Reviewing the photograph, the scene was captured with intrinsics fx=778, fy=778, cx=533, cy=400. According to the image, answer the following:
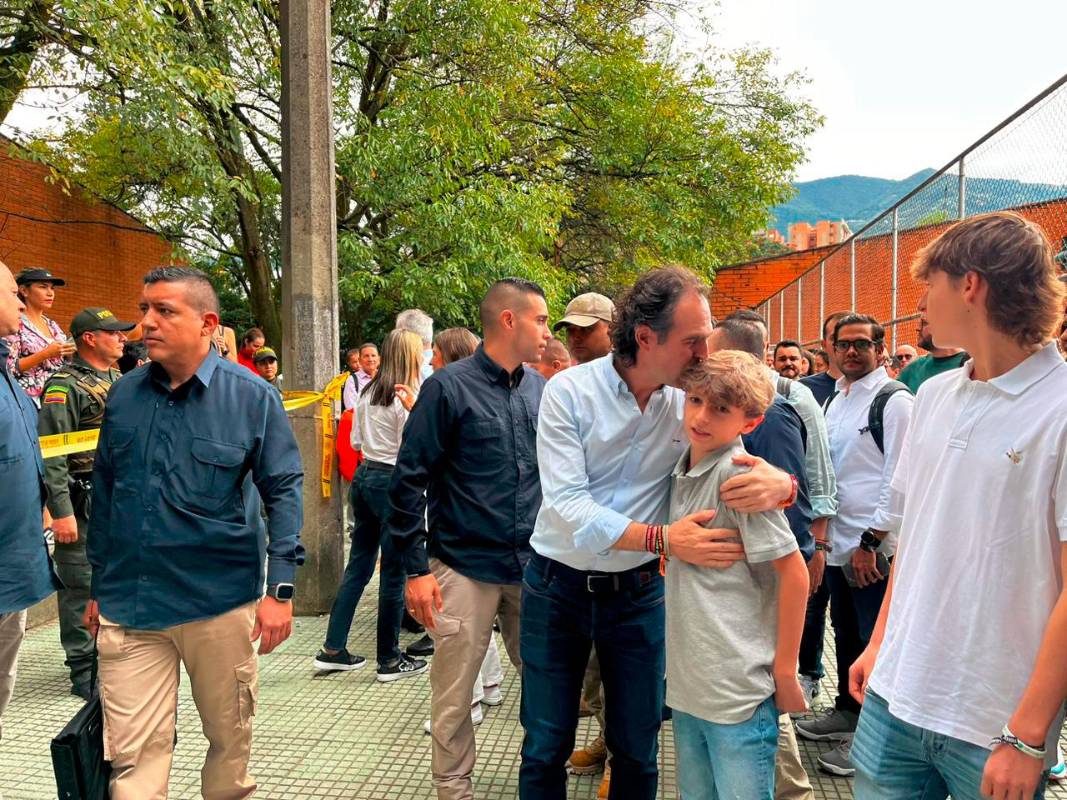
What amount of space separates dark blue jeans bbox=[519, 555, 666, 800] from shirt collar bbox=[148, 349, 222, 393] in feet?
4.50

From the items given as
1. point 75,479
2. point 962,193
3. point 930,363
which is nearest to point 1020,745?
point 930,363

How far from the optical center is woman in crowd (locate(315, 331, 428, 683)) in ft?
15.1

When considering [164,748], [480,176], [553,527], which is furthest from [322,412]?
[480,176]

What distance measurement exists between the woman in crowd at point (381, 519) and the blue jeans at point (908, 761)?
3150 millimetres

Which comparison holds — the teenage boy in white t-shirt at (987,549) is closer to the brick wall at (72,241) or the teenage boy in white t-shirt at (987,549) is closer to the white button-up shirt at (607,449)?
the white button-up shirt at (607,449)

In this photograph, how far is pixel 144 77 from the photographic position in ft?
25.1

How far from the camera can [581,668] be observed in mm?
2578

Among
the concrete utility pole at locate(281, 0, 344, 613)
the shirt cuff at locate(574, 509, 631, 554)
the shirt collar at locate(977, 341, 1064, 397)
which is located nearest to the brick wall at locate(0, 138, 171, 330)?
the concrete utility pole at locate(281, 0, 344, 613)

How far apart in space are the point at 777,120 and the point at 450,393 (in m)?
18.6

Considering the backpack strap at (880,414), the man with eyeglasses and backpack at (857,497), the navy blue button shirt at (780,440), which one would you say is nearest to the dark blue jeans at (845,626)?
the man with eyeglasses and backpack at (857,497)

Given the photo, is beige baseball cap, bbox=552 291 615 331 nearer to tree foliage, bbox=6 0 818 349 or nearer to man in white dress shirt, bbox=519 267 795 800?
man in white dress shirt, bbox=519 267 795 800

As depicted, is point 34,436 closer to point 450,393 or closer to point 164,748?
point 164,748

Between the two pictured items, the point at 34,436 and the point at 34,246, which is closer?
the point at 34,436

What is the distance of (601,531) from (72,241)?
14387 millimetres
